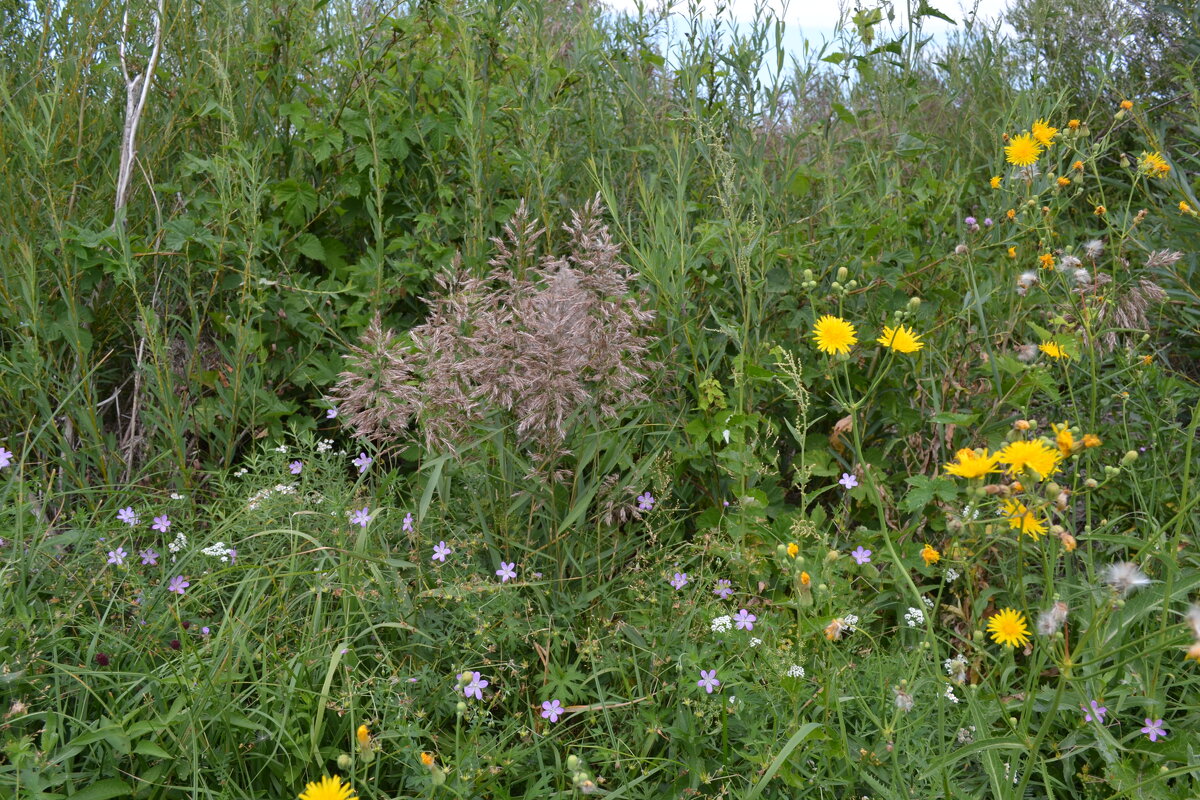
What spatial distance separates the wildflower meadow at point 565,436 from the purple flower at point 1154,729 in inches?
2.1

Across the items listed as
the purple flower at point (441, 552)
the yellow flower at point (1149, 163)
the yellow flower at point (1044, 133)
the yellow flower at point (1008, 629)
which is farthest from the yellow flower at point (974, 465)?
the yellow flower at point (1044, 133)

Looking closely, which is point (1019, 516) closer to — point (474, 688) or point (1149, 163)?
point (474, 688)

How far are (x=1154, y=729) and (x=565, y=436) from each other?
139cm

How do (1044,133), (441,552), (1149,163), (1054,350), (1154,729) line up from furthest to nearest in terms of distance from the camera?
(1044,133), (1149,163), (1054,350), (441,552), (1154,729)

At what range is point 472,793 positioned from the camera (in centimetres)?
180

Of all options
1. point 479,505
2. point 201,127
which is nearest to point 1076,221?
point 479,505

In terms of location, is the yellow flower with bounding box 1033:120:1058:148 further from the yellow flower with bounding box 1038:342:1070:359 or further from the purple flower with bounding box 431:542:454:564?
the purple flower with bounding box 431:542:454:564

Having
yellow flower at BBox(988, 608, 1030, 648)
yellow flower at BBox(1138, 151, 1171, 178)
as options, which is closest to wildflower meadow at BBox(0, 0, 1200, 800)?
yellow flower at BBox(988, 608, 1030, 648)

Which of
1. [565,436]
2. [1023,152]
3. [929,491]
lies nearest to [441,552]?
[565,436]

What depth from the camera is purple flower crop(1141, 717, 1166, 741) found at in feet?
6.25

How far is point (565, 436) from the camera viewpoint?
2.21m

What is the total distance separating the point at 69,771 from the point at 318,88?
2715mm

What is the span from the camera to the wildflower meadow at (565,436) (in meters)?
1.80

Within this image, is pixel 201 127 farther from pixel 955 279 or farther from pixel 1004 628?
pixel 1004 628
